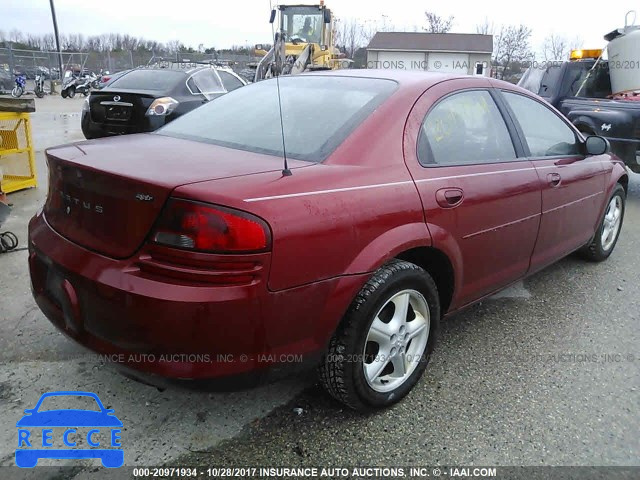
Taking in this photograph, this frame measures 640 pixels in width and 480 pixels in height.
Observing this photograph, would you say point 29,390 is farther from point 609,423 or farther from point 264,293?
point 609,423

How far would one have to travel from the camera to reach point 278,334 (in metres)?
1.98

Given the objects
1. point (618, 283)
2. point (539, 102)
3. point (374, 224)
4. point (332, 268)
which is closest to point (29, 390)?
point (332, 268)

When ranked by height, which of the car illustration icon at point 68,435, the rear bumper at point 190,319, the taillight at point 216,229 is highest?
the taillight at point 216,229

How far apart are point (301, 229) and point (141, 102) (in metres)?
6.30

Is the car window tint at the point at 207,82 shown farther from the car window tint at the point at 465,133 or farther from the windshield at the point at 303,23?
the windshield at the point at 303,23

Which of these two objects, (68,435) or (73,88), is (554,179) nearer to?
(68,435)

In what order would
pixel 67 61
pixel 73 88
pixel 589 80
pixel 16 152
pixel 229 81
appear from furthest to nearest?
pixel 67 61
pixel 73 88
pixel 229 81
pixel 589 80
pixel 16 152

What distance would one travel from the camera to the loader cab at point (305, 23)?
19.0m

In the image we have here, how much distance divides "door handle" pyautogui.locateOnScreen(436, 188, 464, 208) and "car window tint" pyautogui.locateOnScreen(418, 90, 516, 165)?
16cm

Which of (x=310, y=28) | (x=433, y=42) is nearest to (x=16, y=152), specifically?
(x=310, y=28)

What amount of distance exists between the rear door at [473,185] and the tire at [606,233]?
1540mm

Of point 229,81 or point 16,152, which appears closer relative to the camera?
point 16,152

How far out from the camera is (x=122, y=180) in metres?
2.00

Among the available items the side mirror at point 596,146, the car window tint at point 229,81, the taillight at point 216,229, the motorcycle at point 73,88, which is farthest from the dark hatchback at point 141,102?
the motorcycle at point 73,88
